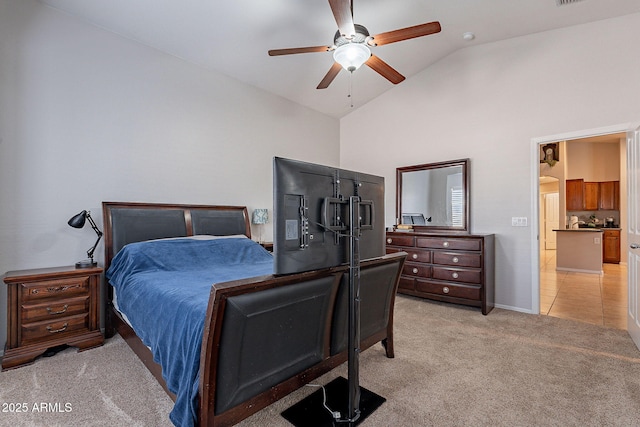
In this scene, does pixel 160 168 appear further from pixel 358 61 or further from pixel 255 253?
pixel 358 61

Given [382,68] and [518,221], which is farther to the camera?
[518,221]

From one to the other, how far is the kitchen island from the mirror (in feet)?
12.9

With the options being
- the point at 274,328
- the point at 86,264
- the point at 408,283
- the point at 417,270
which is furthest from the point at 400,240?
the point at 86,264

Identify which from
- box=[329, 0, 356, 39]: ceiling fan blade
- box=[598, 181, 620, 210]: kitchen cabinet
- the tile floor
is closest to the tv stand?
box=[329, 0, 356, 39]: ceiling fan blade

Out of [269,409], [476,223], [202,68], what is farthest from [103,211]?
[476,223]

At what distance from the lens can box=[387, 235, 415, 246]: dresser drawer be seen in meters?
4.28

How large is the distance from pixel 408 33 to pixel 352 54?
50 centimetres

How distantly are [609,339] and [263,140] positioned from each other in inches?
182

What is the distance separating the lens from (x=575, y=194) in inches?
312

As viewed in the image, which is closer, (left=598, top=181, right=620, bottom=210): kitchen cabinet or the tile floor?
the tile floor

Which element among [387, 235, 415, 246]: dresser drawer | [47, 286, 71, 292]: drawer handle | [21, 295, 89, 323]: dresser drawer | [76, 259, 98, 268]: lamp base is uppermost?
[387, 235, 415, 246]: dresser drawer

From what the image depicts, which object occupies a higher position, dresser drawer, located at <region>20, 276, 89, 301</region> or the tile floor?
dresser drawer, located at <region>20, 276, 89, 301</region>

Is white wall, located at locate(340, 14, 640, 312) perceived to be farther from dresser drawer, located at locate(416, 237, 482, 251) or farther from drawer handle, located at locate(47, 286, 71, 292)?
drawer handle, located at locate(47, 286, 71, 292)

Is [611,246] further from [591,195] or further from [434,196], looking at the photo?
[434,196]
